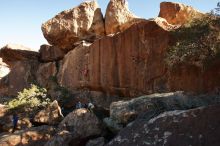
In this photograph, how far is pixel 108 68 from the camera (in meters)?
26.8

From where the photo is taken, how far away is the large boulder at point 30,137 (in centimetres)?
1931

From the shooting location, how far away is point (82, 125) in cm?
1911

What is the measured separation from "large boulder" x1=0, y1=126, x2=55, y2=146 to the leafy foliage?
26.5 ft

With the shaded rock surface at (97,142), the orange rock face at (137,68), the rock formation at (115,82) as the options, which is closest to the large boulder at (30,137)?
the rock formation at (115,82)

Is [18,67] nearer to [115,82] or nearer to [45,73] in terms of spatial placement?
[45,73]

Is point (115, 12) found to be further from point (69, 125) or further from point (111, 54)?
point (69, 125)

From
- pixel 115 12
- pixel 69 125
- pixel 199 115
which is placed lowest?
pixel 69 125

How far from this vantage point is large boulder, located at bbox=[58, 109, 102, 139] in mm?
18625

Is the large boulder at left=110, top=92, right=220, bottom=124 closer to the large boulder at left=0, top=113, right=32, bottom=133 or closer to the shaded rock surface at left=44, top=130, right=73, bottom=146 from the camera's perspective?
the shaded rock surface at left=44, top=130, right=73, bottom=146

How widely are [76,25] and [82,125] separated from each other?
51.0ft

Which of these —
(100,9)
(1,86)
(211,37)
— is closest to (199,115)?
(211,37)

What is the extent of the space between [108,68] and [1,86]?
16219 mm

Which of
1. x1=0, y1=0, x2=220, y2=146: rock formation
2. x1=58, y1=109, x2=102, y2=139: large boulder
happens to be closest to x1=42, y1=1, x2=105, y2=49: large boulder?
x1=0, y1=0, x2=220, y2=146: rock formation

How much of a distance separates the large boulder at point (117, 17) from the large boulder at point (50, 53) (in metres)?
5.53
